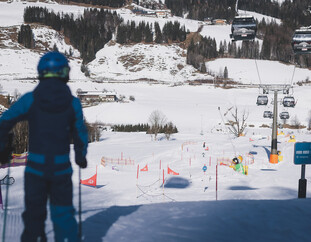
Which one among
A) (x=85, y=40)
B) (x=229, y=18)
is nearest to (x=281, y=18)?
(x=229, y=18)

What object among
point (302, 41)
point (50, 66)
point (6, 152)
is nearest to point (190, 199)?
point (6, 152)

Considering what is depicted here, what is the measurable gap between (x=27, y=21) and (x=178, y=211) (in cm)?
14131

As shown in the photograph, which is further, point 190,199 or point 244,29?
point 244,29

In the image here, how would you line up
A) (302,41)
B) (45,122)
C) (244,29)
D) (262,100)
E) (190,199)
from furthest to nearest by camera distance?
(262,100)
(244,29)
(302,41)
(190,199)
(45,122)

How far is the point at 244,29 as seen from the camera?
1625 cm

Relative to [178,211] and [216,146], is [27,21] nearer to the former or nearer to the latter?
[216,146]

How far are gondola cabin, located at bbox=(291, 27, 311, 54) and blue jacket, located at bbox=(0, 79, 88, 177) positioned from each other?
16155 millimetres

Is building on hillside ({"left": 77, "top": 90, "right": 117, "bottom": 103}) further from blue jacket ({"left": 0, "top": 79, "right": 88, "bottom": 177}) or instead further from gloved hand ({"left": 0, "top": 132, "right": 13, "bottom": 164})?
blue jacket ({"left": 0, "top": 79, "right": 88, "bottom": 177})

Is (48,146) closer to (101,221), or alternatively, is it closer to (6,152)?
(6,152)

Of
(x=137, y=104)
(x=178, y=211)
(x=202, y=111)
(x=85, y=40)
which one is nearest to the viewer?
(x=178, y=211)

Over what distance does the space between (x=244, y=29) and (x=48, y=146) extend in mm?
15933

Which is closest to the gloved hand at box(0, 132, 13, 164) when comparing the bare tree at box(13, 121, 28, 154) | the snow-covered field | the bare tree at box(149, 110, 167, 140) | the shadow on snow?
the snow-covered field

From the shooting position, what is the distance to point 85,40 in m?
124

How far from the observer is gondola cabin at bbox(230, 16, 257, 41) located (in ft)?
53.3
